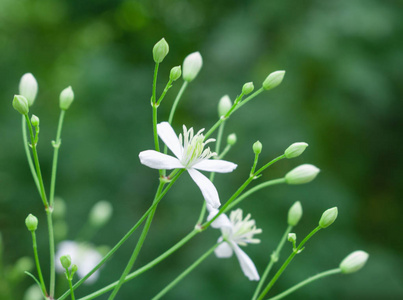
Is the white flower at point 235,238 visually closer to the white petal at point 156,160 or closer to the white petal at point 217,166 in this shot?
the white petal at point 217,166

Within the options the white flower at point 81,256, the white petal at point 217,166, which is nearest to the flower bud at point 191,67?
the white petal at point 217,166

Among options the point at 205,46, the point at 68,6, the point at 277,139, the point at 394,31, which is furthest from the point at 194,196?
the point at 68,6

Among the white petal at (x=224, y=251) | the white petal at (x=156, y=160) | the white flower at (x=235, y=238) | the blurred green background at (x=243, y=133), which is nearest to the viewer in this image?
the white petal at (x=156, y=160)

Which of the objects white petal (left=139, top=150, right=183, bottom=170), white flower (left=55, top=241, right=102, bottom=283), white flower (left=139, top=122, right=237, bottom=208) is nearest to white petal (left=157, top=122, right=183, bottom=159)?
white flower (left=139, top=122, right=237, bottom=208)

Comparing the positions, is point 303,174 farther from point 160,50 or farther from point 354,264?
point 160,50

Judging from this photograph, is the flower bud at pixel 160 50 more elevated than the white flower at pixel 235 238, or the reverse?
the flower bud at pixel 160 50

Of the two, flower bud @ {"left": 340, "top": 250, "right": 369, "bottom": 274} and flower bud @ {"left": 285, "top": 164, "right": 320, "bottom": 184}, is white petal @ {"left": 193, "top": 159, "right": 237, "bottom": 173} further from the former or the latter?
flower bud @ {"left": 340, "top": 250, "right": 369, "bottom": 274}

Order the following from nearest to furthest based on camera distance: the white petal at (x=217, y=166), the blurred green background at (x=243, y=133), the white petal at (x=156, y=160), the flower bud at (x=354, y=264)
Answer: the white petal at (x=156, y=160) < the white petal at (x=217, y=166) < the flower bud at (x=354, y=264) < the blurred green background at (x=243, y=133)
